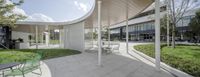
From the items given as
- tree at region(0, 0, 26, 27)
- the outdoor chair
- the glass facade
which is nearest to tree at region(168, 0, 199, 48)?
tree at region(0, 0, 26, 27)

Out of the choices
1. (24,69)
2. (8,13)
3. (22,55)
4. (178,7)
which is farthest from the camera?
(178,7)

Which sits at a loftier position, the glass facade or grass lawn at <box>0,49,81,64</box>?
the glass facade

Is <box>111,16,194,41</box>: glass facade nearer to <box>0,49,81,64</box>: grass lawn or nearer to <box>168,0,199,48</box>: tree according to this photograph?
<box>168,0,199,48</box>: tree

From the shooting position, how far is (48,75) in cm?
669

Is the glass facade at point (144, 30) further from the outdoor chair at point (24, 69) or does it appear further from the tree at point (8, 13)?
the outdoor chair at point (24, 69)

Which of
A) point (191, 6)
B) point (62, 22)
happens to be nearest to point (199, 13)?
point (191, 6)

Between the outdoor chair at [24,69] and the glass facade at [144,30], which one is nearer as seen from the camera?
the outdoor chair at [24,69]

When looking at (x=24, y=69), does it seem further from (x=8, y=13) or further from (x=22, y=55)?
(x=8, y=13)

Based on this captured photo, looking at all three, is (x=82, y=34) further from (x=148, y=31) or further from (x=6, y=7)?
(x=148, y=31)

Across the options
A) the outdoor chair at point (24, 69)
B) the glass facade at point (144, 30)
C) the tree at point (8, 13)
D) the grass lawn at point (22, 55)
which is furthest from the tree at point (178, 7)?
the glass facade at point (144, 30)

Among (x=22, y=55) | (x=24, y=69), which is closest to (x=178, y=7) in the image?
(x=22, y=55)

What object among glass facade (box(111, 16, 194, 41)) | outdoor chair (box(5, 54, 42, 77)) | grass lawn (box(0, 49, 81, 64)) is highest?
glass facade (box(111, 16, 194, 41))

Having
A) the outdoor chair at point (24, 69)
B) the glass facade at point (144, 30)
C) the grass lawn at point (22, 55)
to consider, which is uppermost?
the glass facade at point (144, 30)

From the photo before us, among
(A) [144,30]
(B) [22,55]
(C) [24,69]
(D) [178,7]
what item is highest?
(D) [178,7]
